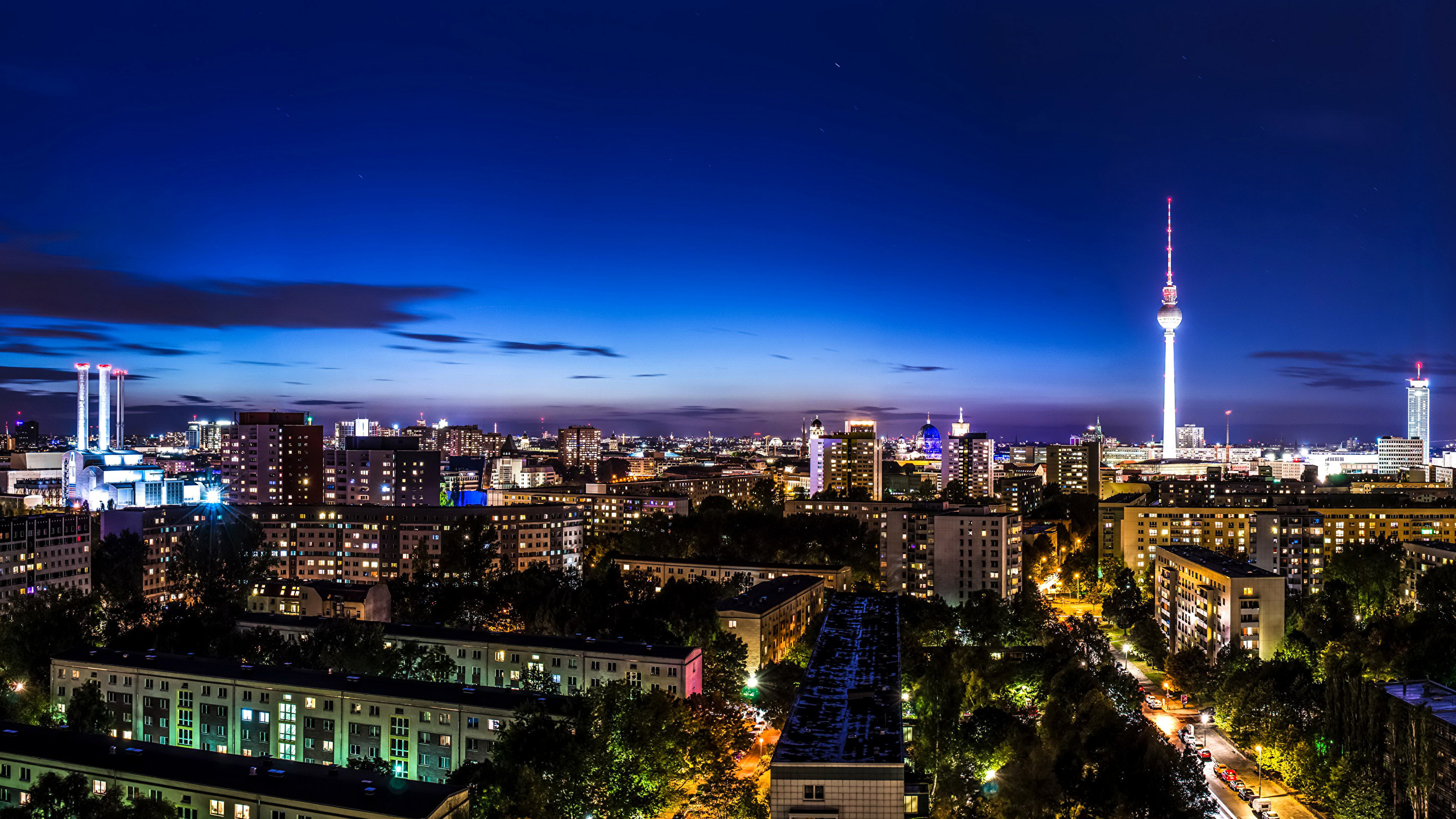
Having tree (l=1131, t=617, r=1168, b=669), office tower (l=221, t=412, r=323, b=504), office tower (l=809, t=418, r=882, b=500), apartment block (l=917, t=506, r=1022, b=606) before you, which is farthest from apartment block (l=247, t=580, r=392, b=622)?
office tower (l=809, t=418, r=882, b=500)

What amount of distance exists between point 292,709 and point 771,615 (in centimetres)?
1191

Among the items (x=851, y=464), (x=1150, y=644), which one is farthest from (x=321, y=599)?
(x=851, y=464)

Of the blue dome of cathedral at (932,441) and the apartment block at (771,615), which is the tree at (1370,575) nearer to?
the apartment block at (771,615)

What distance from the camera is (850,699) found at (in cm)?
1633

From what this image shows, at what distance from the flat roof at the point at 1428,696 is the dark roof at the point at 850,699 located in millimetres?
8638

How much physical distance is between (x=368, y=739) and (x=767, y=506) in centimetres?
3848

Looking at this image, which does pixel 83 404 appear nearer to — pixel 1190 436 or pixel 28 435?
pixel 28 435

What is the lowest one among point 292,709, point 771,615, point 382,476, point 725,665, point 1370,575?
point 725,665

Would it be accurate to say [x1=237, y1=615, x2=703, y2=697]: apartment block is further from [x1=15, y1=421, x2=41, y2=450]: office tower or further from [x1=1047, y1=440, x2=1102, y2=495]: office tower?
[x1=15, y1=421, x2=41, y2=450]: office tower

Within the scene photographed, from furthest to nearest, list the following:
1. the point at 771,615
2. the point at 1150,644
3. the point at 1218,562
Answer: the point at 1218,562, the point at 1150,644, the point at 771,615

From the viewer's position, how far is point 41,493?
55719mm

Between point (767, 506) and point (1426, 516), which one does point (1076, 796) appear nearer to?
point (1426, 516)

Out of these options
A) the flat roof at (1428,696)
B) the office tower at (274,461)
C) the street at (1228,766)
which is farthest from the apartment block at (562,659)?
the office tower at (274,461)

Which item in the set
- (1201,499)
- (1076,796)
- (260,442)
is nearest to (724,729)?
(1076,796)
